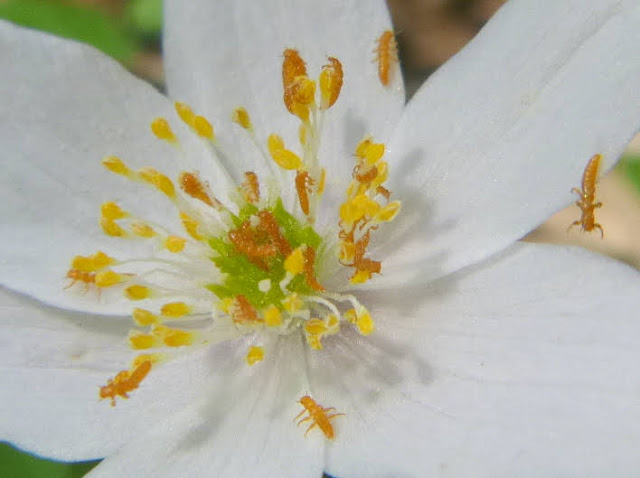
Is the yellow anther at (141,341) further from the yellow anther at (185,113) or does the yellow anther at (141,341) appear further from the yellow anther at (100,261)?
the yellow anther at (185,113)

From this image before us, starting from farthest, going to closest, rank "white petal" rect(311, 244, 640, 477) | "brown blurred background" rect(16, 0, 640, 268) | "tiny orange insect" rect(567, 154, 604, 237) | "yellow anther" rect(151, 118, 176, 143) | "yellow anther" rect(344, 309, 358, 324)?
"brown blurred background" rect(16, 0, 640, 268), "yellow anther" rect(151, 118, 176, 143), "yellow anther" rect(344, 309, 358, 324), "tiny orange insect" rect(567, 154, 604, 237), "white petal" rect(311, 244, 640, 477)

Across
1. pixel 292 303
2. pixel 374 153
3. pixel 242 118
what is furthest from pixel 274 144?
pixel 292 303

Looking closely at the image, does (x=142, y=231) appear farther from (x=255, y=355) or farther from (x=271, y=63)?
(x=271, y=63)

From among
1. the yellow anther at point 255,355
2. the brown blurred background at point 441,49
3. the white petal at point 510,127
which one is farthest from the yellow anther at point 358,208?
the brown blurred background at point 441,49

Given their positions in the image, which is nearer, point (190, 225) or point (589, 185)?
point (589, 185)

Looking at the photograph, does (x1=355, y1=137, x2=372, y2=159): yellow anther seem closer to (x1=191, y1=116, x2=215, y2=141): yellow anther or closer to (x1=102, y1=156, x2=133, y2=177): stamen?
(x1=191, y1=116, x2=215, y2=141): yellow anther

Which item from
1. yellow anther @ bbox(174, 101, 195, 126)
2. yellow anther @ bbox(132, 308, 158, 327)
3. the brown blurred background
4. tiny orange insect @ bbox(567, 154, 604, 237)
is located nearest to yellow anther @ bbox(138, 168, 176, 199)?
yellow anther @ bbox(174, 101, 195, 126)
